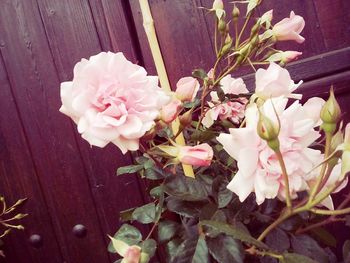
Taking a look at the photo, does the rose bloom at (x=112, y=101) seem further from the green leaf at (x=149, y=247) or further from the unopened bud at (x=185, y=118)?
the green leaf at (x=149, y=247)

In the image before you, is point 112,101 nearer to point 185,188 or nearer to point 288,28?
point 185,188

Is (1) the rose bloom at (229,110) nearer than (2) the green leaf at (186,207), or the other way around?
(2) the green leaf at (186,207)

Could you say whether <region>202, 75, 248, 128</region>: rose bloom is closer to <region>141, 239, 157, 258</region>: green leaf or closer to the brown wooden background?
<region>141, 239, 157, 258</region>: green leaf

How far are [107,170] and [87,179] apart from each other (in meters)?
0.08

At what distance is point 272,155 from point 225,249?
0.14 m

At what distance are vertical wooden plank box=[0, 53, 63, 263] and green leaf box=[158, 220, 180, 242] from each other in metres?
0.81

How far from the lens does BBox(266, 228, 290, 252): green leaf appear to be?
498 mm

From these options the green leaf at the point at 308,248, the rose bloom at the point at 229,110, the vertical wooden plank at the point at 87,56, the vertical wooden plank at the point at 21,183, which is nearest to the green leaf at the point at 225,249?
the green leaf at the point at 308,248

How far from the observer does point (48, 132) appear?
3.94 ft

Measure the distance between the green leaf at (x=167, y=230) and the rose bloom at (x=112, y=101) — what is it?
16 cm

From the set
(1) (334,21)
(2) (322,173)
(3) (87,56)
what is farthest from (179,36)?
(2) (322,173)

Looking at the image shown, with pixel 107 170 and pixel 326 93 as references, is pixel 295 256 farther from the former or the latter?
pixel 107 170

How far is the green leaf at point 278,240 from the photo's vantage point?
498 mm

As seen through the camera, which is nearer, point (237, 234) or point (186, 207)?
point (237, 234)
